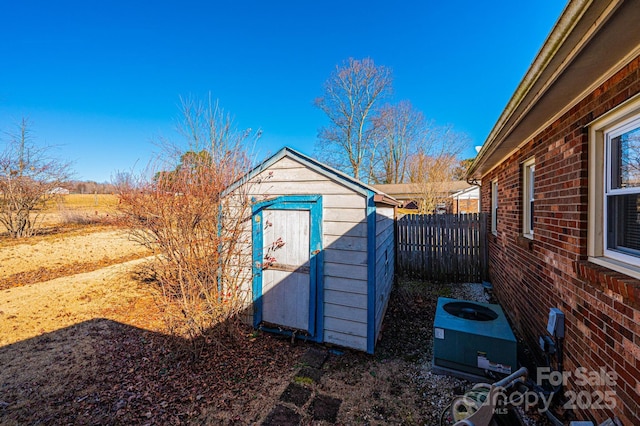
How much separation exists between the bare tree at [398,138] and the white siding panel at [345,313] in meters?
20.9

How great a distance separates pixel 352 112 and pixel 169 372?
21190mm

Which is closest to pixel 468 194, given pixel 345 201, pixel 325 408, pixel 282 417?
pixel 345 201

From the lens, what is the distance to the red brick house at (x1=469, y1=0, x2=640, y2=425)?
5.30 feet

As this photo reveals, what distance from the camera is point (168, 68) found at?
9453mm

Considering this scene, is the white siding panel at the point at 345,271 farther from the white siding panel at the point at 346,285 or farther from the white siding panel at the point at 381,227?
the white siding panel at the point at 381,227

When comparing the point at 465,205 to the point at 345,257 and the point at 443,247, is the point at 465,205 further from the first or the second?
the point at 345,257

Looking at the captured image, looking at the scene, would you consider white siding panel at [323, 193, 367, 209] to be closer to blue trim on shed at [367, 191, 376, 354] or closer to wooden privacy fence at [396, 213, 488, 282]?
blue trim on shed at [367, 191, 376, 354]

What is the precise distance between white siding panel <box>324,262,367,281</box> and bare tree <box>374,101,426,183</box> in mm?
20673

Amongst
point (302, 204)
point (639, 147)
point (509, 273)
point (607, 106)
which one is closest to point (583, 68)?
point (607, 106)

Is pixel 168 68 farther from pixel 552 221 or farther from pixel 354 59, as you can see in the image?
pixel 354 59

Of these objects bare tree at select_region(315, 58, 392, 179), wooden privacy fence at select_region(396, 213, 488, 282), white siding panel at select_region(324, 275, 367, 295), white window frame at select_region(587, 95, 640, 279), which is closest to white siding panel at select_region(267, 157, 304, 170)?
white siding panel at select_region(324, 275, 367, 295)

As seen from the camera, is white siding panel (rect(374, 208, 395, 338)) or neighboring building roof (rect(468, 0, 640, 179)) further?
white siding panel (rect(374, 208, 395, 338))

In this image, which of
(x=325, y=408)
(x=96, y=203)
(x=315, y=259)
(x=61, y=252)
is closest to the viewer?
(x=325, y=408)

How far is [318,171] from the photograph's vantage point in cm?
397
